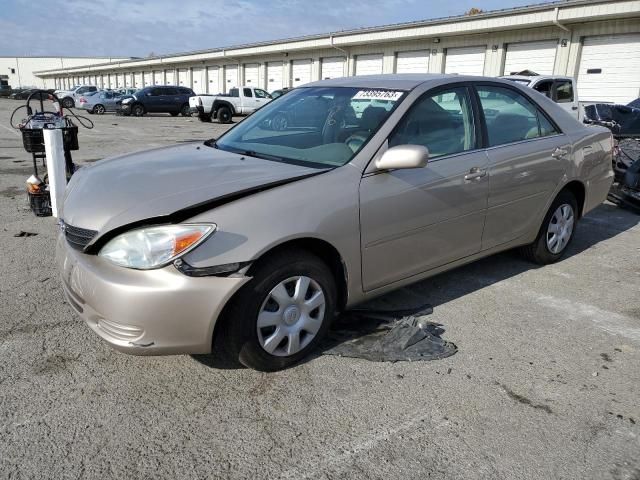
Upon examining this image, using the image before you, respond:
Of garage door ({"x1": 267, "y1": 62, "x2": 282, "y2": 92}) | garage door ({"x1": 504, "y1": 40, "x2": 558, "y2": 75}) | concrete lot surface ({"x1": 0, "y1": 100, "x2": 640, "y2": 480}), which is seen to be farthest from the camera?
garage door ({"x1": 267, "y1": 62, "x2": 282, "y2": 92})

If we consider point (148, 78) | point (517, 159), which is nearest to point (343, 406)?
point (517, 159)

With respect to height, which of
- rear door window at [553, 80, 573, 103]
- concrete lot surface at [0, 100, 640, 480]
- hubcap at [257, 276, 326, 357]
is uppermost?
rear door window at [553, 80, 573, 103]

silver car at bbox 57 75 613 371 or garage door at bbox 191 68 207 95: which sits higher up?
garage door at bbox 191 68 207 95

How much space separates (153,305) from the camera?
2447 millimetres

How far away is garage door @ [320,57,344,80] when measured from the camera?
29.7m

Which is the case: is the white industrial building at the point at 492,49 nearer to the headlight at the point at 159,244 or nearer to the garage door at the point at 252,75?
the garage door at the point at 252,75

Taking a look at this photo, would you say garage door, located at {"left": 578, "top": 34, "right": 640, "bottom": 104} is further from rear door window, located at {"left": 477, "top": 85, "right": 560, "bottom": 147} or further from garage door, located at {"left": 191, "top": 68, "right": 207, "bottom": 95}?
garage door, located at {"left": 191, "top": 68, "right": 207, "bottom": 95}

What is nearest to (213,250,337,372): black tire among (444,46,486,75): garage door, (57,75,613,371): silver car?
(57,75,613,371): silver car

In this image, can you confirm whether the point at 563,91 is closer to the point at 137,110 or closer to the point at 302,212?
the point at 302,212

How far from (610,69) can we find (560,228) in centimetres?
1625

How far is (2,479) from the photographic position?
211 cm

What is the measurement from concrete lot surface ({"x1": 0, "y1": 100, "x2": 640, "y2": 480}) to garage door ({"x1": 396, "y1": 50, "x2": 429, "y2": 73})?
74.0ft

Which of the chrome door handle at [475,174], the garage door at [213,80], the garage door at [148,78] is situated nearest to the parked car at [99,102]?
the garage door at [213,80]

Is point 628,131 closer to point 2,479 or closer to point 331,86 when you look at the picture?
point 331,86
